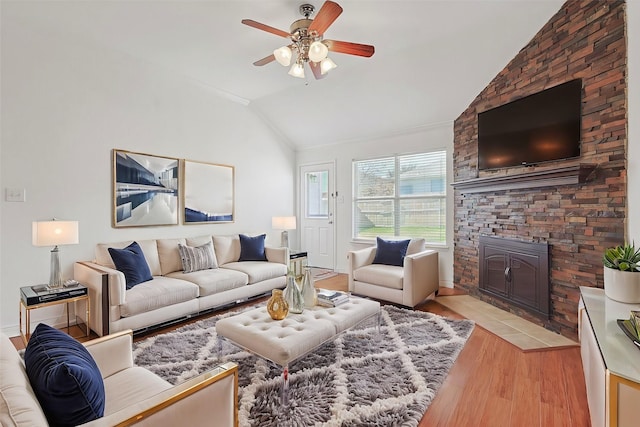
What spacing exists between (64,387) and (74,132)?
331cm

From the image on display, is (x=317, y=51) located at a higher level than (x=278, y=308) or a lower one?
higher

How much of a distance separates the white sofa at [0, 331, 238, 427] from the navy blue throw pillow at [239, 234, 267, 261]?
285 cm

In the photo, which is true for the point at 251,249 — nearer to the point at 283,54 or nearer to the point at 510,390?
the point at 283,54

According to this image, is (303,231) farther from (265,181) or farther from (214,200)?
(214,200)

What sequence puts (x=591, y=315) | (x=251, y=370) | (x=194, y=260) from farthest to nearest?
(x=194, y=260) → (x=251, y=370) → (x=591, y=315)

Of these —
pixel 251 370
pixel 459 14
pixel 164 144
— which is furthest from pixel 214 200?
pixel 459 14

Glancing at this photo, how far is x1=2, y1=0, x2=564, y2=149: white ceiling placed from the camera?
2.89 meters

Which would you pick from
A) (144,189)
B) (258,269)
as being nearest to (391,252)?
(258,269)

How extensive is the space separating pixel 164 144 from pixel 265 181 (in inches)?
73.7

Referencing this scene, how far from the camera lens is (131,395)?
54.3 inches

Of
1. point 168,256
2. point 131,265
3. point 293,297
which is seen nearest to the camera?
point 293,297

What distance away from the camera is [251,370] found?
7.62ft

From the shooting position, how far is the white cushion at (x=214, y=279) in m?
3.45

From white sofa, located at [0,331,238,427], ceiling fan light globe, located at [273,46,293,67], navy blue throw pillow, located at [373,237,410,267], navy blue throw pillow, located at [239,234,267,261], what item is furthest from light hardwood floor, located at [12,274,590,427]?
ceiling fan light globe, located at [273,46,293,67]
